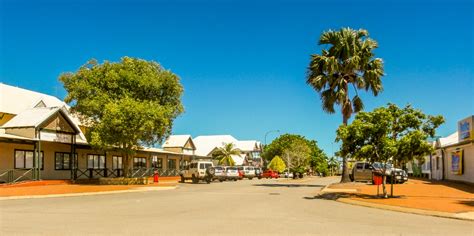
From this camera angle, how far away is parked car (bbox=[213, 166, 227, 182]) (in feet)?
177

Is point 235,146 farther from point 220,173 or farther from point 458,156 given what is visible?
point 458,156

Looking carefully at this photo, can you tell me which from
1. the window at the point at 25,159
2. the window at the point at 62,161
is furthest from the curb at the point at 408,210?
the window at the point at 62,161

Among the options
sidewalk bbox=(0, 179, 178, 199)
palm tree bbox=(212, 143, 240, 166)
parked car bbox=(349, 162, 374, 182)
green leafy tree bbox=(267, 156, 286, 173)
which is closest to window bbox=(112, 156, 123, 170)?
sidewalk bbox=(0, 179, 178, 199)

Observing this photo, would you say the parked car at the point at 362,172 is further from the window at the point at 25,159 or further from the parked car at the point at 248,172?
the window at the point at 25,159

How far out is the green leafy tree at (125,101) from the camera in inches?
1492

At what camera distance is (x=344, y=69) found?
1481 inches

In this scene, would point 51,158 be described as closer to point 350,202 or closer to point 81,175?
point 81,175

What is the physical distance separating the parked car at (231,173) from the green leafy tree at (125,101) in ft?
49.0

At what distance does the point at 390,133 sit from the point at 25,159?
28.4m

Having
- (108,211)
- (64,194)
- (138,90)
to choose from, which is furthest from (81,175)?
(108,211)

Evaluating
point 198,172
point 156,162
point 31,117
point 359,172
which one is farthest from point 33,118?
point 359,172

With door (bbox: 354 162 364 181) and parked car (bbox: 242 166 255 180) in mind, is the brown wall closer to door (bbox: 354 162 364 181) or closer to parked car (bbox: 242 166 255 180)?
parked car (bbox: 242 166 255 180)

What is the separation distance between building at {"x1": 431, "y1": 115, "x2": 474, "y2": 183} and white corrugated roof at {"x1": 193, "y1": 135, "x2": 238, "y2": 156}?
2241 inches

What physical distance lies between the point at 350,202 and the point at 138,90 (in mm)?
24016
